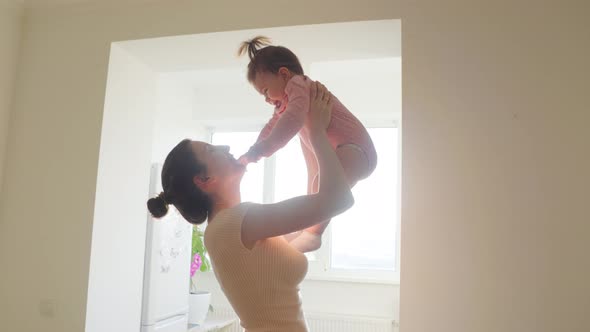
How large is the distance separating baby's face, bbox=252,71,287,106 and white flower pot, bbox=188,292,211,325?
2793 millimetres

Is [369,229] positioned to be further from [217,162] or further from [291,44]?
[217,162]

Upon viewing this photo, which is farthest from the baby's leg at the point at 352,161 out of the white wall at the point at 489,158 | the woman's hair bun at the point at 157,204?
the white wall at the point at 489,158

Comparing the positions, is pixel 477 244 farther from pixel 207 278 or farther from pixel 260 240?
pixel 207 278

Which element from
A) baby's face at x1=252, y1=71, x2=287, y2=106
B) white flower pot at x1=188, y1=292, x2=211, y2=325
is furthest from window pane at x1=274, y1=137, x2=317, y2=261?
baby's face at x1=252, y1=71, x2=287, y2=106

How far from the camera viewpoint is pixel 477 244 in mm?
1920

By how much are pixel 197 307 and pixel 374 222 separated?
5.58 feet

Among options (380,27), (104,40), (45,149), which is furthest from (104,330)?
(380,27)

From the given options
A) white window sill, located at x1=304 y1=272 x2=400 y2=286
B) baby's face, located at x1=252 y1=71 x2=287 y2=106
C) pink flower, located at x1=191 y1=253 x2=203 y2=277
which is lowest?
white window sill, located at x1=304 y1=272 x2=400 y2=286

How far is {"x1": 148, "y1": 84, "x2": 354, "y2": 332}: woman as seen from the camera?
3.38ft

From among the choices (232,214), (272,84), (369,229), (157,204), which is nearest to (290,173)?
(369,229)

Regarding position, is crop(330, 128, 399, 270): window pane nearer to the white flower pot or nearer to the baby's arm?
the white flower pot

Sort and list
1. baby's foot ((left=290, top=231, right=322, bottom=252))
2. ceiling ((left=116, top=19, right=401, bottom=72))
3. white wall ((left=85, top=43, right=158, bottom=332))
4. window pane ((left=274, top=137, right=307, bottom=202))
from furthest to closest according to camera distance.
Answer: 1. window pane ((left=274, top=137, right=307, bottom=202))
2. white wall ((left=85, top=43, right=158, bottom=332))
3. ceiling ((left=116, top=19, right=401, bottom=72))
4. baby's foot ((left=290, top=231, right=322, bottom=252))

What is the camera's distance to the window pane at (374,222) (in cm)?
437

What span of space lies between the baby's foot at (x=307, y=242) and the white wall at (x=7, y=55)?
197 cm
